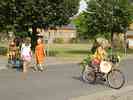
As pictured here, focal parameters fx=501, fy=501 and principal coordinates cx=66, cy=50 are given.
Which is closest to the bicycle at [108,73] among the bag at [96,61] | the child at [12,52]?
the bag at [96,61]

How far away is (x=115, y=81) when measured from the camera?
15.6 metres

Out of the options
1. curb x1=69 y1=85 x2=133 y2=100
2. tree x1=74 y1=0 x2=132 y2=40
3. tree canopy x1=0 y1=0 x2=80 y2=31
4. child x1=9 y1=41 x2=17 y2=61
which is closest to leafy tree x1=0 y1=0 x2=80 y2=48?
tree canopy x1=0 y1=0 x2=80 y2=31

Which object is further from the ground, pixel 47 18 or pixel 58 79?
pixel 47 18

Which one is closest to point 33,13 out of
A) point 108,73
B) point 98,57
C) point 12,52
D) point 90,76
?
point 12,52

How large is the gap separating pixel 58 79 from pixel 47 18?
17.4m

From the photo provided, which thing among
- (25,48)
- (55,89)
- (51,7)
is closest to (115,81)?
(55,89)

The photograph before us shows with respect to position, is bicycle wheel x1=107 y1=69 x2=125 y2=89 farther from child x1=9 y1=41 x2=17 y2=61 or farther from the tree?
the tree

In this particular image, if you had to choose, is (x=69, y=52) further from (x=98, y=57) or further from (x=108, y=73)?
(x=108, y=73)

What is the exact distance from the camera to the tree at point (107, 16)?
4603 cm

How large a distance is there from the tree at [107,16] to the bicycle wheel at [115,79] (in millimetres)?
30073

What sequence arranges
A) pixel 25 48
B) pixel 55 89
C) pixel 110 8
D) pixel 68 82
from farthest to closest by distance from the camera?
pixel 110 8 → pixel 25 48 → pixel 68 82 → pixel 55 89

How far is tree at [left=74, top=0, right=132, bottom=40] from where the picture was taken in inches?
1812

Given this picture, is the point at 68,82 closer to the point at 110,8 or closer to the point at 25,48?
the point at 25,48

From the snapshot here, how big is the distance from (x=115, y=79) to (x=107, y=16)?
31.2m
